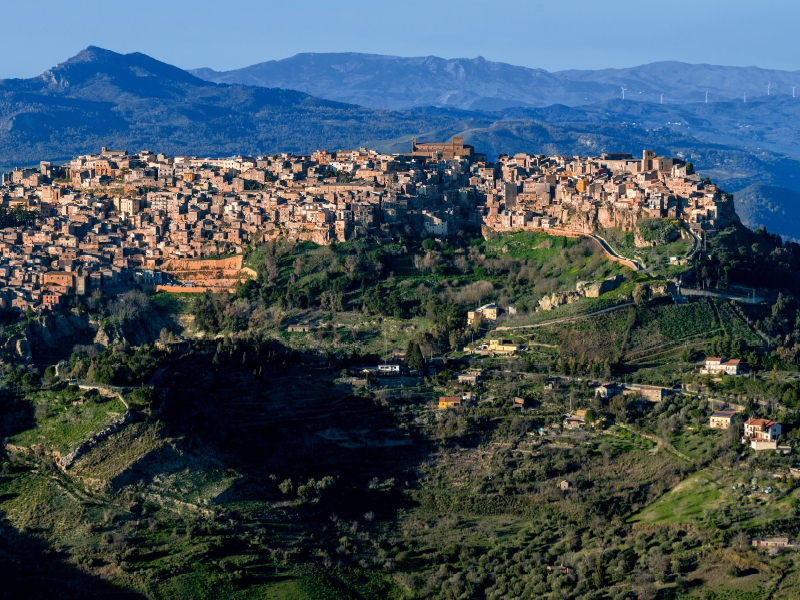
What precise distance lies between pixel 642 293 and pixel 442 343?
6.23 metres

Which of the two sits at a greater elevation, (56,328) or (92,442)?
(56,328)

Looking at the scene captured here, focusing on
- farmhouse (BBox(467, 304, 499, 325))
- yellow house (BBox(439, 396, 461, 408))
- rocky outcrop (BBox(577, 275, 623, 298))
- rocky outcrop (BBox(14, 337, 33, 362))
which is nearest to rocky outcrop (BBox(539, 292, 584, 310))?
rocky outcrop (BBox(577, 275, 623, 298))

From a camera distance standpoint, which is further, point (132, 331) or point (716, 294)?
point (132, 331)

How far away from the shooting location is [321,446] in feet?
126

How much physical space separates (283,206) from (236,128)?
101154mm

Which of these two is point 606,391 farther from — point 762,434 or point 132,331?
point 132,331

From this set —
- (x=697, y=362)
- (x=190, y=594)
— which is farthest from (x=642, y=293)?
(x=190, y=594)

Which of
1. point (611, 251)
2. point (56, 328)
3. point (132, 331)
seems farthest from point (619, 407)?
point (56, 328)

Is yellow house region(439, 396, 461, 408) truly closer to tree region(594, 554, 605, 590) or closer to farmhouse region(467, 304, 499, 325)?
farmhouse region(467, 304, 499, 325)

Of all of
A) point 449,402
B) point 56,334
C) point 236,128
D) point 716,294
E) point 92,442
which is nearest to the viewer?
point 92,442

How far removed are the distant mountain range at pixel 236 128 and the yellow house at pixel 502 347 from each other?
73.5m

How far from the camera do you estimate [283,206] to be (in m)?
56.7

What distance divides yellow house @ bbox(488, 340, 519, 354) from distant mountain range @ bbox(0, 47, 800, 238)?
73.5 meters

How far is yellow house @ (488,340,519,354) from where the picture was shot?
146 feet
